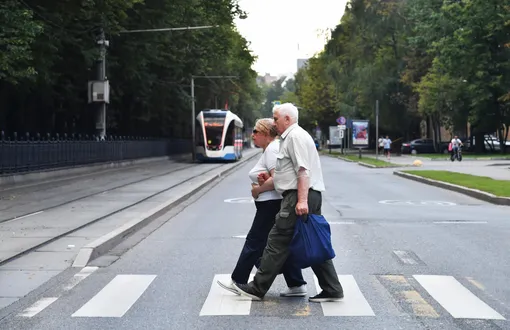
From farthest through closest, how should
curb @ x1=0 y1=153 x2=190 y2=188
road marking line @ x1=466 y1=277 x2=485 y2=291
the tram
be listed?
the tram, curb @ x1=0 y1=153 x2=190 y2=188, road marking line @ x1=466 y1=277 x2=485 y2=291

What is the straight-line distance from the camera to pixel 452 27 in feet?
181

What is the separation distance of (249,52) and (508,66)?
2025cm

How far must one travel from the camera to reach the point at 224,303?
274 inches

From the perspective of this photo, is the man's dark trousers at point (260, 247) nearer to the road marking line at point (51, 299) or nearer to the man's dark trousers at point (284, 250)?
the man's dark trousers at point (284, 250)

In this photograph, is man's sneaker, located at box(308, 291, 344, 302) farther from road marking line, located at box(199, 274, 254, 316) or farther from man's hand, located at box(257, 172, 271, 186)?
man's hand, located at box(257, 172, 271, 186)

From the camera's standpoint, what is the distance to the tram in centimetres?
4822

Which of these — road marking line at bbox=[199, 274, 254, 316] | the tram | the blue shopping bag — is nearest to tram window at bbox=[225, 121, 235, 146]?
the tram

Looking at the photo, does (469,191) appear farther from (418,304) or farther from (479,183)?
(418,304)

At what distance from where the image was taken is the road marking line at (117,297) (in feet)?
21.7

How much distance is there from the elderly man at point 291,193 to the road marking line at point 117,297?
1.25 metres

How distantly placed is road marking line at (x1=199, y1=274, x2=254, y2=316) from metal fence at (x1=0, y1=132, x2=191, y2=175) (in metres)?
18.9

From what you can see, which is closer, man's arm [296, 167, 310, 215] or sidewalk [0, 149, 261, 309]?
man's arm [296, 167, 310, 215]

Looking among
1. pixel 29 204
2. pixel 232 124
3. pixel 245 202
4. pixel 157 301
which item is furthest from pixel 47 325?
pixel 232 124

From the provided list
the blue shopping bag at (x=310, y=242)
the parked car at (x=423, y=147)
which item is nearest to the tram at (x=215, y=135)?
the parked car at (x=423, y=147)
